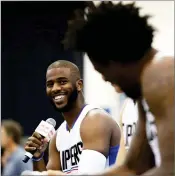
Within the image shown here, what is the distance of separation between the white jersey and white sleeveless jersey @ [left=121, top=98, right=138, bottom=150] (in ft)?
0.37

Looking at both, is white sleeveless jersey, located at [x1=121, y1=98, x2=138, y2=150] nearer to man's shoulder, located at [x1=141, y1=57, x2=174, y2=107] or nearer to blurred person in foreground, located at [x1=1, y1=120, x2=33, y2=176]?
man's shoulder, located at [x1=141, y1=57, x2=174, y2=107]

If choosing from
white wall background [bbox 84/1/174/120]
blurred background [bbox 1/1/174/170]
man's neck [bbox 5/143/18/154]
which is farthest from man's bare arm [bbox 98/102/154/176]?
blurred background [bbox 1/1/174/170]

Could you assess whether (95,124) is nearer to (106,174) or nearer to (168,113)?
(106,174)

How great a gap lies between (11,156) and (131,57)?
4.01 metres

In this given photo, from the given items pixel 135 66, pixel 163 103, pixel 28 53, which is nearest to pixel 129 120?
pixel 135 66

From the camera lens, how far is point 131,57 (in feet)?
8.32

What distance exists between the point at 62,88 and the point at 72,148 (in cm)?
35

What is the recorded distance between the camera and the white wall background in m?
7.61

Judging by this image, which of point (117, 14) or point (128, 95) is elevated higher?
point (117, 14)

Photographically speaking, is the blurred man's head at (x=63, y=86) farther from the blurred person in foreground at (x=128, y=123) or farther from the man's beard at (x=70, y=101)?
the blurred person in foreground at (x=128, y=123)

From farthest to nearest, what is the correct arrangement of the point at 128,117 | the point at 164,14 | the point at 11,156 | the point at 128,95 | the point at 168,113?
1. the point at 164,14
2. the point at 11,156
3. the point at 128,117
4. the point at 128,95
5. the point at 168,113

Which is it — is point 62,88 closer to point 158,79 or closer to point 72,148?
point 72,148

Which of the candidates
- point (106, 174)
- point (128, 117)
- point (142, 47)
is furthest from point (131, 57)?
point (128, 117)

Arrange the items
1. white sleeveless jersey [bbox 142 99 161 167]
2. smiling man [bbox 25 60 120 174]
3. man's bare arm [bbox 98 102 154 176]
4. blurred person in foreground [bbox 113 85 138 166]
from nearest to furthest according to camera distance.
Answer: white sleeveless jersey [bbox 142 99 161 167], man's bare arm [bbox 98 102 154 176], smiling man [bbox 25 60 120 174], blurred person in foreground [bbox 113 85 138 166]
